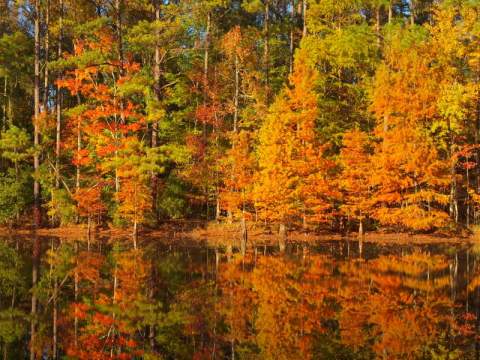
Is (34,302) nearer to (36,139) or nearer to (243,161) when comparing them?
(243,161)

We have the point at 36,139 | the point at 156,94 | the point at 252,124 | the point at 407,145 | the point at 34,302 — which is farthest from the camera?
the point at 156,94

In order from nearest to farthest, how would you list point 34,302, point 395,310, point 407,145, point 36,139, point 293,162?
point 395,310 → point 34,302 → point 293,162 → point 407,145 → point 36,139

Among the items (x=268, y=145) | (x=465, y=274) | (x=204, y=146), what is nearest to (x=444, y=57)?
(x=268, y=145)

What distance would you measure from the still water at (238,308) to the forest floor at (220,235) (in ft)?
32.3

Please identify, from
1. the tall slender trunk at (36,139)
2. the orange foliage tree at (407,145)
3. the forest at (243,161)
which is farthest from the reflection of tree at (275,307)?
the tall slender trunk at (36,139)

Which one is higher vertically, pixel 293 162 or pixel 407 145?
pixel 407 145

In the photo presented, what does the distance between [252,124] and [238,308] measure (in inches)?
917

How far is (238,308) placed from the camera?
1133cm

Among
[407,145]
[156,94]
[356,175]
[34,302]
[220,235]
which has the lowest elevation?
[220,235]

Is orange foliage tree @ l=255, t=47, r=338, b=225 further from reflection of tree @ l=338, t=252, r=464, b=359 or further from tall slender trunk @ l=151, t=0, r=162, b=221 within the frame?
reflection of tree @ l=338, t=252, r=464, b=359

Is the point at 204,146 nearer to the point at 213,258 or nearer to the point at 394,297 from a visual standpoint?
the point at 213,258

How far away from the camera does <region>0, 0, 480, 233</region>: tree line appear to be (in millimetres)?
30078

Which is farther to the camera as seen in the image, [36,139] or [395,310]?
[36,139]

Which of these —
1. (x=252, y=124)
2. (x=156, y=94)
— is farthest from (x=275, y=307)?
(x=156, y=94)
